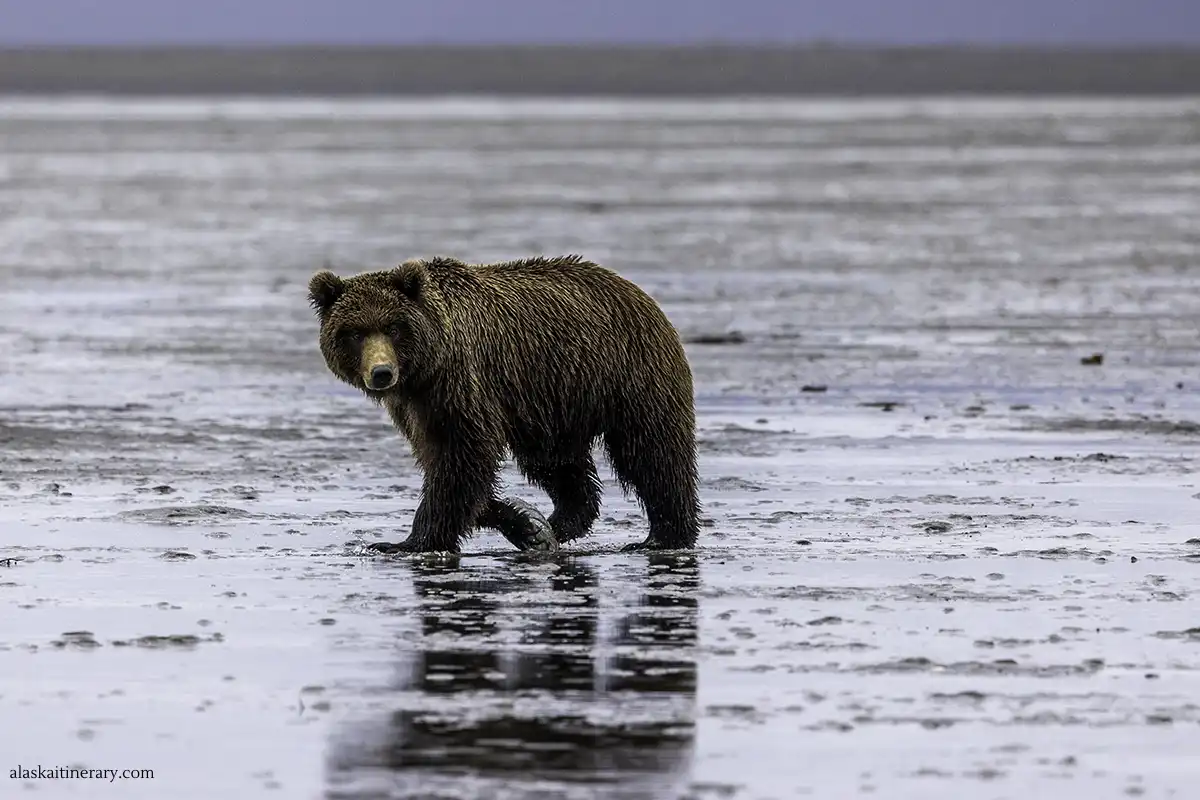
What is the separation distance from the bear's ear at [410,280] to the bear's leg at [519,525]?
3.01 ft

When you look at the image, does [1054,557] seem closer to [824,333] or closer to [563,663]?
[563,663]

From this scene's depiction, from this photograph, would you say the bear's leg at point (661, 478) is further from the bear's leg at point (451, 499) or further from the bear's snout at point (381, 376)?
the bear's snout at point (381, 376)

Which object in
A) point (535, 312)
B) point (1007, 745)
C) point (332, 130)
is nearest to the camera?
point (1007, 745)

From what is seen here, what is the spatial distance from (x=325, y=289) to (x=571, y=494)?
1.46 metres

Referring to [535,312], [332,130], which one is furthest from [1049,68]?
[535,312]

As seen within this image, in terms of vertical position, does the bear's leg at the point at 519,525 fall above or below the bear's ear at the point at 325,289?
below

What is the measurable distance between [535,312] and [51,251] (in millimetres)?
17440

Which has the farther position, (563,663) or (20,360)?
(20,360)

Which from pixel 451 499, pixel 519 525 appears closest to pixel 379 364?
pixel 451 499

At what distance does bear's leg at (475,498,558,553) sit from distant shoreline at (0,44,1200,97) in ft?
259

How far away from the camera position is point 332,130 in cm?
6100

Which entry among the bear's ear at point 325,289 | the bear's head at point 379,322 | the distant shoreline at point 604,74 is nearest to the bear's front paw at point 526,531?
the bear's head at point 379,322

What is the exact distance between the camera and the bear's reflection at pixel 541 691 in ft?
21.7

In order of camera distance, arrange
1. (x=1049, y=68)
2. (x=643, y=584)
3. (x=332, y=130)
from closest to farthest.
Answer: (x=643, y=584) → (x=332, y=130) → (x=1049, y=68)
